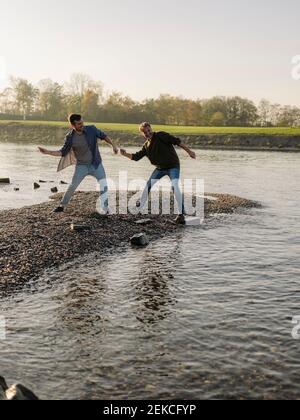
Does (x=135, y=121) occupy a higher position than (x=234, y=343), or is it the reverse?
(x=135, y=121)

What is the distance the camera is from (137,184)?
89.7 ft

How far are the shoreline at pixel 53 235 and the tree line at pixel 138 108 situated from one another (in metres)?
109

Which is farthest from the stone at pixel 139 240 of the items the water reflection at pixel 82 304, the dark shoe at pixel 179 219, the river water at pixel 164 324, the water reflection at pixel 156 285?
the dark shoe at pixel 179 219

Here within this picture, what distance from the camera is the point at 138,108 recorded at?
132875 millimetres

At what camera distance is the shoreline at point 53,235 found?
10156mm

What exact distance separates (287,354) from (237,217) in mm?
11030

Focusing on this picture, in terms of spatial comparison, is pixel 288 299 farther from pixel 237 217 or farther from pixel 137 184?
pixel 137 184

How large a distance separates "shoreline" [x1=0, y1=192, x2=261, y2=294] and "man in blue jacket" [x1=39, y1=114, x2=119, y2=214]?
1.05 meters

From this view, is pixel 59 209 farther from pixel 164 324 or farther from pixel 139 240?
pixel 164 324

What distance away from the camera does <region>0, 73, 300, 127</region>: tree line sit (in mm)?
125938

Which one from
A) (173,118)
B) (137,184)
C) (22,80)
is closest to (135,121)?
(173,118)

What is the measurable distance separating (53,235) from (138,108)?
12377cm

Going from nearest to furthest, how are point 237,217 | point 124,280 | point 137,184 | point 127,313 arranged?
point 127,313 < point 124,280 < point 237,217 < point 137,184

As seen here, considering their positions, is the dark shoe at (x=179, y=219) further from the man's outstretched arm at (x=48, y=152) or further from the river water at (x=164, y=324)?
the man's outstretched arm at (x=48, y=152)
